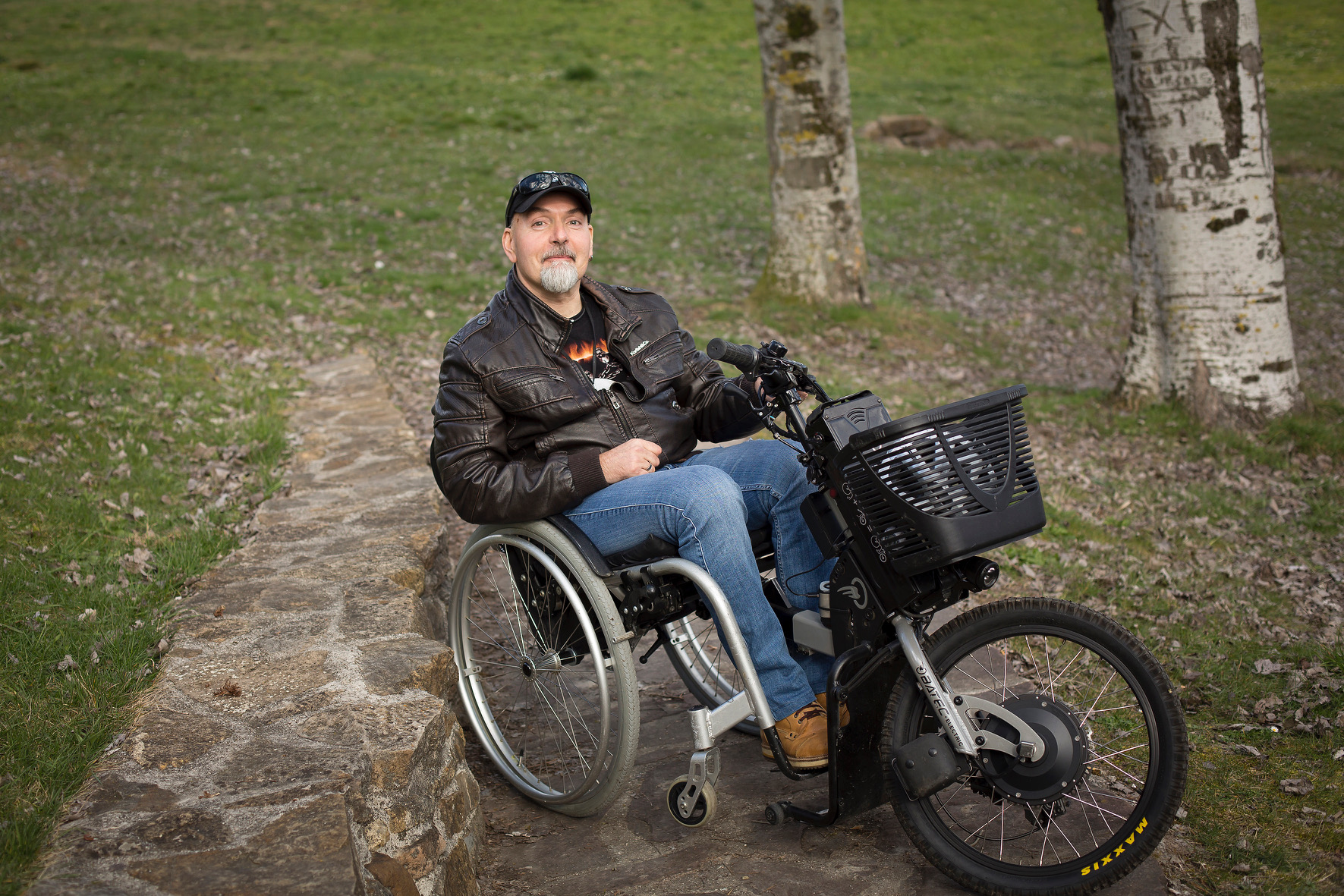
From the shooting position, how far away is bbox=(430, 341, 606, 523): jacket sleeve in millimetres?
3170

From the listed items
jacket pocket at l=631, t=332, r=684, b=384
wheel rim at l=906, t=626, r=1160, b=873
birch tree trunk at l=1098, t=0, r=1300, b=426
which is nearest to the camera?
wheel rim at l=906, t=626, r=1160, b=873

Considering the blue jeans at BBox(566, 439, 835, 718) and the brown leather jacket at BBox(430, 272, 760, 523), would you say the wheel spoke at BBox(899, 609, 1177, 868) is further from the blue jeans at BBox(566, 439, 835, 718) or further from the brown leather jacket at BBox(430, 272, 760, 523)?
the brown leather jacket at BBox(430, 272, 760, 523)

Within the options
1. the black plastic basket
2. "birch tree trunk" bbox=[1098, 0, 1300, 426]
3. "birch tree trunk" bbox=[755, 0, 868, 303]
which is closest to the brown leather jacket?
the black plastic basket

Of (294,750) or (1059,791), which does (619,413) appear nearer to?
(294,750)

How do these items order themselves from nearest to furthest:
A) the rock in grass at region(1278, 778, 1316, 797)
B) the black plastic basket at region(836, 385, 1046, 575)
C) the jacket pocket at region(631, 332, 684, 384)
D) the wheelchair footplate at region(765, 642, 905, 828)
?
1. the black plastic basket at region(836, 385, 1046, 575)
2. the wheelchair footplate at region(765, 642, 905, 828)
3. the rock in grass at region(1278, 778, 1316, 797)
4. the jacket pocket at region(631, 332, 684, 384)

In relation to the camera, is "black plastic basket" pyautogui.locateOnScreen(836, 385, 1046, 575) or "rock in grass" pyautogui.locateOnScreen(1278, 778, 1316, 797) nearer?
"black plastic basket" pyautogui.locateOnScreen(836, 385, 1046, 575)

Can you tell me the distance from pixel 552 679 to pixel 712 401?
4.31 feet

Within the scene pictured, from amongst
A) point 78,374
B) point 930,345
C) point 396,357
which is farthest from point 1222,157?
point 78,374

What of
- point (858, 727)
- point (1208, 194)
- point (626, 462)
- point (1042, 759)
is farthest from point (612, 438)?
point (1208, 194)

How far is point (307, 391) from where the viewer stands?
→ 22.9ft

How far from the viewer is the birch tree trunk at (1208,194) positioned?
636cm

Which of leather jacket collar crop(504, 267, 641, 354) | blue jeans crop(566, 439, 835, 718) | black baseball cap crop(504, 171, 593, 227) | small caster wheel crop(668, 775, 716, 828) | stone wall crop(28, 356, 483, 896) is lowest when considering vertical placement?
small caster wheel crop(668, 775, 716, 828)

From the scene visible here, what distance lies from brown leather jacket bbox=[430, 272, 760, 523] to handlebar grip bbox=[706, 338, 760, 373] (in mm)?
286

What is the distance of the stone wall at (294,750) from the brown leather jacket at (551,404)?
2.05ft
